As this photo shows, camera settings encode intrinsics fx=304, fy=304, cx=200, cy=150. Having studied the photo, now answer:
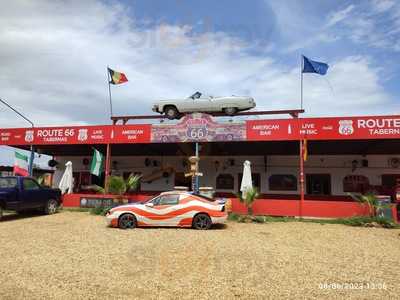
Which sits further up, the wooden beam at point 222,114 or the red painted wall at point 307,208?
the wooden beam at point 222,114

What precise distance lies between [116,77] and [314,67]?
11506mm

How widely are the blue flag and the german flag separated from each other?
1059cm

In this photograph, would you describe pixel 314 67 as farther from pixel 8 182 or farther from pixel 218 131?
pixel 8 182

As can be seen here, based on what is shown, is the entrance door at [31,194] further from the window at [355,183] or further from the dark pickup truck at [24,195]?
the window at [355,183]

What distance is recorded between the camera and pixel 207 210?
10422mm

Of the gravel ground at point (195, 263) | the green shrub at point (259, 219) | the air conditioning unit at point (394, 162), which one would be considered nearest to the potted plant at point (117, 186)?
the gravel ground at point (195, 263)

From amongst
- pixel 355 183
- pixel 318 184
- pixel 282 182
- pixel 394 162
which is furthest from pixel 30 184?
pixel 394 162

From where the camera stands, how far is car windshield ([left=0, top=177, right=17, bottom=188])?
12.1 metres

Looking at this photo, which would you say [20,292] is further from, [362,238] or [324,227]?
[324,227]

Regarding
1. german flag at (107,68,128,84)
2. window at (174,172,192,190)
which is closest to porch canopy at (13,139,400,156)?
window at (174,172,192,190)

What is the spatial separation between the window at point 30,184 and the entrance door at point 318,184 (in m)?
14.7

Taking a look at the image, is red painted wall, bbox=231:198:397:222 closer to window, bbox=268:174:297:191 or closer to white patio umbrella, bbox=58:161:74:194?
window, bbox=268:174:297:191

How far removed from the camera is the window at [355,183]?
57.5ft

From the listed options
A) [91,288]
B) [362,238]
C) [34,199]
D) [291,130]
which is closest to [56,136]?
[34,199]
